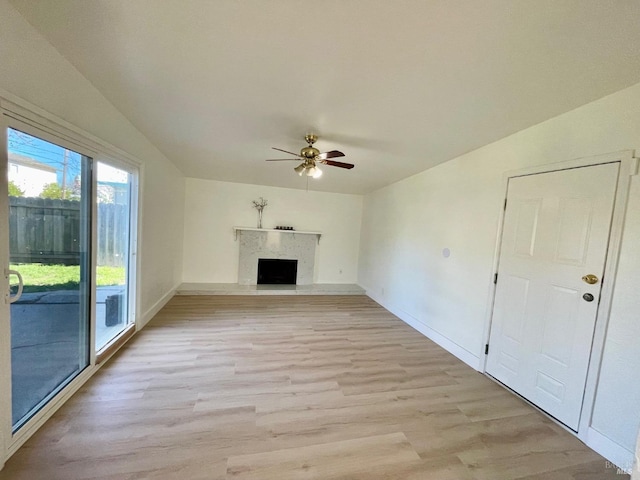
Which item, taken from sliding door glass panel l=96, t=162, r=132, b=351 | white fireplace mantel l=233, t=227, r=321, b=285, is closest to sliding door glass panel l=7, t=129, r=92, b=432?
sliding door glass panel l=96, t=162, r=132, b=351

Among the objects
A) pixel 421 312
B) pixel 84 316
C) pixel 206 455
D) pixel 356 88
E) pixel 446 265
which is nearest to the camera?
pixel 206 455

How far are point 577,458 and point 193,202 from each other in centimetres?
604

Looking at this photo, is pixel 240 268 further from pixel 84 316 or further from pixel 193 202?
pixel 84 316

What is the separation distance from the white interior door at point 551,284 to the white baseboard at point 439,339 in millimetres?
190

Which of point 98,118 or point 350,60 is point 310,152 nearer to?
point 350,60

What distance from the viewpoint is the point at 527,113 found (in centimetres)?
197

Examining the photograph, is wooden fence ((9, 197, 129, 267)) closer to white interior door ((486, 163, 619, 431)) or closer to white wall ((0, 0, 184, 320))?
white wall ((0, 0, 184, 320))

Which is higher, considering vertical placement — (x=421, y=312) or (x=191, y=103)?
(x=191, y=103)

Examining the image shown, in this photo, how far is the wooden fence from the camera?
1.46 m

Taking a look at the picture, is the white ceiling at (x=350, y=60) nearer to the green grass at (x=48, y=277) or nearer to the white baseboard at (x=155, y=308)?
the green grass at (x=48, y=277)

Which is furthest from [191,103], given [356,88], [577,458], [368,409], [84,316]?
[577,458]

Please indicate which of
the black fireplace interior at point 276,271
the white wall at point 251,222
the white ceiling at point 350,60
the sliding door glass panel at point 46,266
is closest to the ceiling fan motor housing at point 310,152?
the white ceiling at point 350,60

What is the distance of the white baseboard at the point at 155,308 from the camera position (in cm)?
314

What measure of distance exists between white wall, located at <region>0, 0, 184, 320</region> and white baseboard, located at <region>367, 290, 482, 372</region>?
377cm
